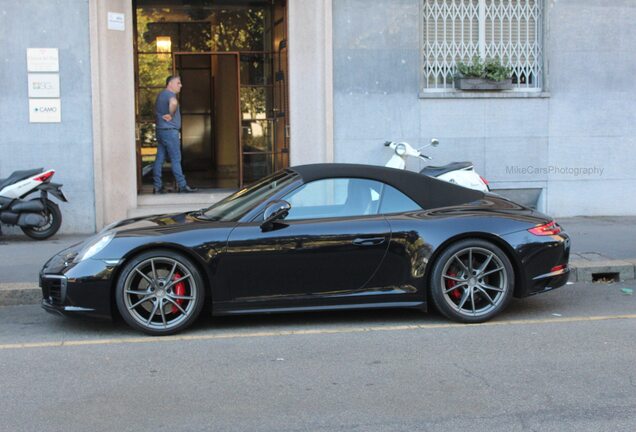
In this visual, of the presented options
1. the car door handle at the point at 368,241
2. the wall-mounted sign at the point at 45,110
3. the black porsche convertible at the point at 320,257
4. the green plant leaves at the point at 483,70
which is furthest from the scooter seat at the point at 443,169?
the wall-mounted sign at the point at 45,110

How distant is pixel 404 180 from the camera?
7.08 metres

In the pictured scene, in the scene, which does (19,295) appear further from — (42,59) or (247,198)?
(42,59)

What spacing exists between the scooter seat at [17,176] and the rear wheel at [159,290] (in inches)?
196

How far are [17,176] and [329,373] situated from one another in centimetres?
675

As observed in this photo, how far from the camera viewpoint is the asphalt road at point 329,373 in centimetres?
469

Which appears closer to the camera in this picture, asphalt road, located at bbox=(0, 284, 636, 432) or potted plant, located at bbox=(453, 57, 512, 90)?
asphalt road, located at bbox=(0, 284, 636, 432)

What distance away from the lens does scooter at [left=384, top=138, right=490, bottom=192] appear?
1064 cm

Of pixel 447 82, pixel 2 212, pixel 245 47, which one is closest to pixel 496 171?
pixel 447 82

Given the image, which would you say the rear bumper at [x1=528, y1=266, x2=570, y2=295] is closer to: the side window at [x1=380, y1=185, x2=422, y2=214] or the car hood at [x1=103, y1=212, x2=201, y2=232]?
the side window at [x1=380, y1=185, x2=422, y2=214]

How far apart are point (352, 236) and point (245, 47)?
8137 millimetres

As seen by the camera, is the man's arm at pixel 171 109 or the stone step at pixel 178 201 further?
the man's arm at pixel 171 109

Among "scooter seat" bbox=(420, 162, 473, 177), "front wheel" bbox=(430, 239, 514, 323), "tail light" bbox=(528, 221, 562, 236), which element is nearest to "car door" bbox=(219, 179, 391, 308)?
"front wheel" bbox=(430, 239, 514, 323)

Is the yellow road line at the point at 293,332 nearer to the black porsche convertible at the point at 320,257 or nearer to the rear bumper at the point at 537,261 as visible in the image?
the black porsche convertible at the point at 320,257

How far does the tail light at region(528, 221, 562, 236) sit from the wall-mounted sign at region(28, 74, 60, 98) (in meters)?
7.24
